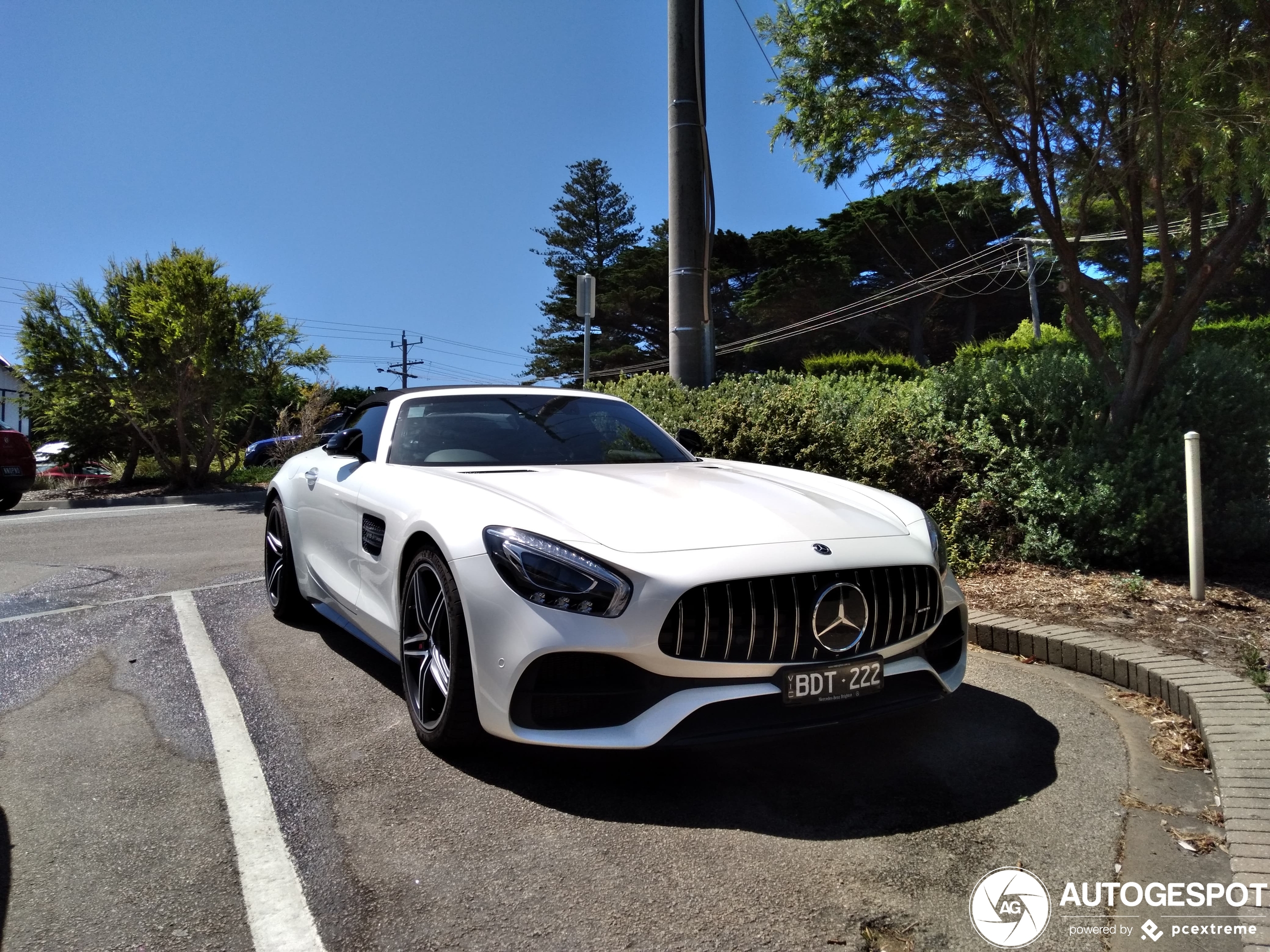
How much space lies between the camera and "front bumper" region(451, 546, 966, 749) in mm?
2725

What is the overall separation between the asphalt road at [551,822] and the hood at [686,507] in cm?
80

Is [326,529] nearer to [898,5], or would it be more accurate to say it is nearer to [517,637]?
[517,637]

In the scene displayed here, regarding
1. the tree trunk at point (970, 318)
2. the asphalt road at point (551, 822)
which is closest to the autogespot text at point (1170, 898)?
the asphalt road at point (551, 822)

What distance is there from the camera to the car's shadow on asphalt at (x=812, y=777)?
2752mm

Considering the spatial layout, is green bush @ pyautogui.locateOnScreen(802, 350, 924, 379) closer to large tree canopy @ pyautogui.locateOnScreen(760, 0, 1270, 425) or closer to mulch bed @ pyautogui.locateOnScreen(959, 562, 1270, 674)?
large tree canopy @ pyautogui.locateOnScreen(760, 0, 1270, 425)

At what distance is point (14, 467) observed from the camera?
1416 centimetres

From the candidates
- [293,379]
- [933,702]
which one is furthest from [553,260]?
[933,702]

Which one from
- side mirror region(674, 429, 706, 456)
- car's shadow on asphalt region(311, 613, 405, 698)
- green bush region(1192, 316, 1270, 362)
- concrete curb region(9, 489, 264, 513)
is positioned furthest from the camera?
green bush region(1192, 316, 1270, 362)

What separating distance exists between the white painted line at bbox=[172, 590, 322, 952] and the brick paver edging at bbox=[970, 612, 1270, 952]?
7.11 ft

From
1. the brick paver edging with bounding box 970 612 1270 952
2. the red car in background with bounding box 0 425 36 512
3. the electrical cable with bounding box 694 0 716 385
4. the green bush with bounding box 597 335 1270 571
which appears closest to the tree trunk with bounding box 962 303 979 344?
the electrical cable with bounding box 694 0 716 385

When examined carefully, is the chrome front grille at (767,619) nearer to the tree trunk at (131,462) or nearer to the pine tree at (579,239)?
the tree trunk at (131,462)

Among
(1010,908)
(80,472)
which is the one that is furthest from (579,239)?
(1010,908)

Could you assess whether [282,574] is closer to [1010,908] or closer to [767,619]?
[767,619]

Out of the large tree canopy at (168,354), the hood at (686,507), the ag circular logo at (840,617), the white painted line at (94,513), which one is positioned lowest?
the ag circular logo at (840,617)
